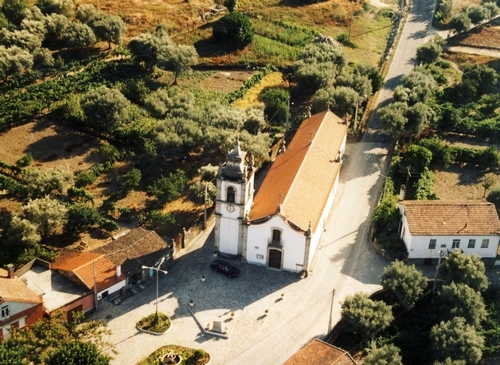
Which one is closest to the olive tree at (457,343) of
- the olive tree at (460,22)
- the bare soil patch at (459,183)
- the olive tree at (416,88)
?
the bare soil patch at (459,183)

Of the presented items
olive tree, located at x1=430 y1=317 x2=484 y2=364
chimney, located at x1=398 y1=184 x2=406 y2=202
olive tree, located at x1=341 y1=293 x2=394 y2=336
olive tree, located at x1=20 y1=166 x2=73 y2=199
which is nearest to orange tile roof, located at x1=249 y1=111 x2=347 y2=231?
chimney, located at x1=398 y1=184 x2=406 y2=202

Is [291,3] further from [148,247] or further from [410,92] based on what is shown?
[148,247]

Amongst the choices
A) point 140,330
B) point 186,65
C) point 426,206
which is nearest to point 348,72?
point 186,65

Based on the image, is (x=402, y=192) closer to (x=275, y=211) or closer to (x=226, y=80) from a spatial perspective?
(x=275, y=211)

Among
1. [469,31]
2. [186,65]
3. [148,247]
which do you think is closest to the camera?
[148,247]

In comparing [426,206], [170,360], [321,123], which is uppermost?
[321,123]

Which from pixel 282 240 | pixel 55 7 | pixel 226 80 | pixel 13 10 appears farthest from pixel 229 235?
pixel 13 10

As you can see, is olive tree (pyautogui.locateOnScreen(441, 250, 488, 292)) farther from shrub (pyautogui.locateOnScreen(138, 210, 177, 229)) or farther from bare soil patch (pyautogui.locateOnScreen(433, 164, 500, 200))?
shrub (pyautogui.locateOnScreen(138, 210, 177, 229))
